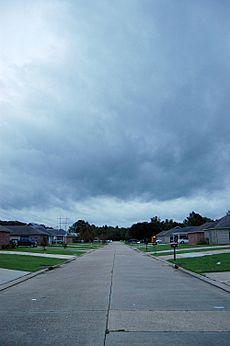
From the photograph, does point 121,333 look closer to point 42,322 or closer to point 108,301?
point 42,322

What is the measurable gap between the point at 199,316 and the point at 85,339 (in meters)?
3.32

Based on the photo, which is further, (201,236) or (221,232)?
(201,236)

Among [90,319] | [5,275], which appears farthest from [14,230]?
[90,319]

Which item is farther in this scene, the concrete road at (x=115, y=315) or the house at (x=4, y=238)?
the house at (x=4, y=238)

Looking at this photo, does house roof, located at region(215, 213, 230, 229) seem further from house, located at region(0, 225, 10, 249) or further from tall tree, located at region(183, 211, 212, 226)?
tall tree, located at region(183, 211, 212, 226)

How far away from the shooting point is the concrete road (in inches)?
308

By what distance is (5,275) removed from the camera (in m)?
21.1

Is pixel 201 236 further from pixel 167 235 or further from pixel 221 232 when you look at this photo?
pixel 167 235

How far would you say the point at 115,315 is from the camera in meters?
10.1

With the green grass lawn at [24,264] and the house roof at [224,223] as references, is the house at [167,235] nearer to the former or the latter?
the house roof at [224,223]

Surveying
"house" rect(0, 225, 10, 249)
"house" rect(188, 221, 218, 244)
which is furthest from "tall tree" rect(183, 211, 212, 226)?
"house" rect(0, 225, 10, 249)

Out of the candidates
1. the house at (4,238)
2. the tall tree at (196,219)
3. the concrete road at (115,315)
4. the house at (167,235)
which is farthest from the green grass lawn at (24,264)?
the tall tree at (196,219)

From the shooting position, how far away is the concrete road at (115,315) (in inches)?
308

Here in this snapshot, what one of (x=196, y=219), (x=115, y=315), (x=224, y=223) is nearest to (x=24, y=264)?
(x=115, y=315)
